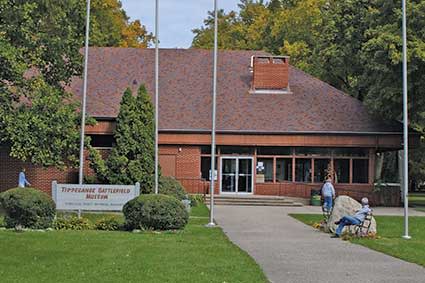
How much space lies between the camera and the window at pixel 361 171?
4184cm

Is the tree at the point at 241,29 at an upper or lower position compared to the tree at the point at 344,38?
upper

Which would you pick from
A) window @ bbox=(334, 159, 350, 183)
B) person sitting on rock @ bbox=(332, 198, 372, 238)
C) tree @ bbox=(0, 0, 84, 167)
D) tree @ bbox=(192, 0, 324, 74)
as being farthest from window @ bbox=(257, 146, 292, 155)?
person sitting on rock @ bbox=(332, 198, 372, 238)

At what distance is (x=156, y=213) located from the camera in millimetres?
20750

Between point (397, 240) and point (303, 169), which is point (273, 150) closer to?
point (303, 169)

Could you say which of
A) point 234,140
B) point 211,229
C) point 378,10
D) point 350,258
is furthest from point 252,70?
point 350,258

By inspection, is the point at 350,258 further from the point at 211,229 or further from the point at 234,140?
the point at 234,140

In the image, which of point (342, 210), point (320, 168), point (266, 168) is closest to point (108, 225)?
point (342, 210)

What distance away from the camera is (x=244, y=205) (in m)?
37.6

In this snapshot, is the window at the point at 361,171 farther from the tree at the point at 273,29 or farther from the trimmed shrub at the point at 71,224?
the trimmed shrub at the point at 71,224

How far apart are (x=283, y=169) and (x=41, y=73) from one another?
17229mm

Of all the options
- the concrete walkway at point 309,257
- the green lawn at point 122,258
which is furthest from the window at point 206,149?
the green lawn at point 122,258

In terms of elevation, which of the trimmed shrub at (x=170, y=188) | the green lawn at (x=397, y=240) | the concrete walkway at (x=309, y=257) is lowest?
the concrete walkway at (x=309, y=257)

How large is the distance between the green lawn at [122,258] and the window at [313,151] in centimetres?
2210

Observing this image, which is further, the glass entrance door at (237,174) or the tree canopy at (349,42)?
the glass entrance door at (237,174)
